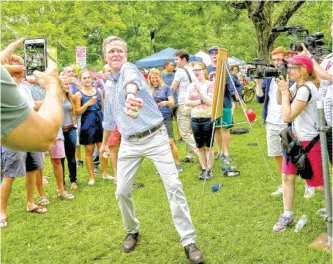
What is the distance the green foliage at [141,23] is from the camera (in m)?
17.3

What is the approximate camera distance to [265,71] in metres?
3.95

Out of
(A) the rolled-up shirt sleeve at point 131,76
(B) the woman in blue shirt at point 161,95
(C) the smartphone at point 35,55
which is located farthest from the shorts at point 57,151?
Answer: (A) the rolled-up shirt sleeve at point 131,76

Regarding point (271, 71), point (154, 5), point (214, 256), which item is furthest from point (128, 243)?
point (154, 5)

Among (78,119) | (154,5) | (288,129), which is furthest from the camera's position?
(154,5)

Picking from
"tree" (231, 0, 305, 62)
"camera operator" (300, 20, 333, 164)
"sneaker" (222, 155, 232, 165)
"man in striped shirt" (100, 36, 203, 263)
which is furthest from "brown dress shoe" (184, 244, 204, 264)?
"tree" (231, 0, 305, 62)

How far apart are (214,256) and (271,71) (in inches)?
75.1

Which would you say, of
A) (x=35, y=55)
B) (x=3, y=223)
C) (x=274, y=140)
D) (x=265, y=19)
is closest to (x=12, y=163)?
(x=3, y=223)

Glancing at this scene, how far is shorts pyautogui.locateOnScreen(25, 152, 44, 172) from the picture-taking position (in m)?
5.16

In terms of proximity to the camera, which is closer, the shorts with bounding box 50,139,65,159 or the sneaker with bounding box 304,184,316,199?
the sneaker with bounding box 304,184,316,199

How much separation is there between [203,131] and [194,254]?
316cm

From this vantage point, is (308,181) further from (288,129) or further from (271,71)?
(271,71)

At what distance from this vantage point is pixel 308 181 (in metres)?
4.02

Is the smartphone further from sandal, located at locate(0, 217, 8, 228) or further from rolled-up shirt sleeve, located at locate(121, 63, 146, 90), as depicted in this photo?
sandal, located at locate(0, 217, 8, 228)

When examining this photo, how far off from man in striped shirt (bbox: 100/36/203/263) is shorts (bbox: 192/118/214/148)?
2.70 metres
